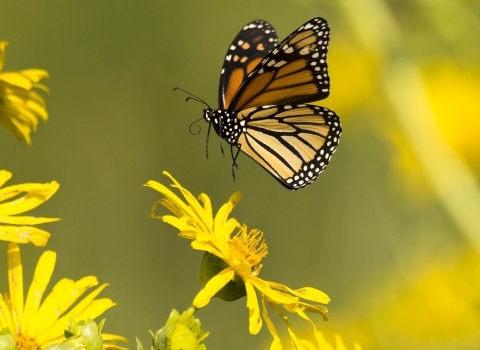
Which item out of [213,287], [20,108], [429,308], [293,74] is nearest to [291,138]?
[293,74]

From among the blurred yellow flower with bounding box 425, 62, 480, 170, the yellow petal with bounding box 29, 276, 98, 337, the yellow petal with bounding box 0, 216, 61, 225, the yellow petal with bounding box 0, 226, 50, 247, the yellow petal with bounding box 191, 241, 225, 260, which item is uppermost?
the yellow petal with bounding box 0, 216, 61, 225

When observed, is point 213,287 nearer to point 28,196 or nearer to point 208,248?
point 208,248

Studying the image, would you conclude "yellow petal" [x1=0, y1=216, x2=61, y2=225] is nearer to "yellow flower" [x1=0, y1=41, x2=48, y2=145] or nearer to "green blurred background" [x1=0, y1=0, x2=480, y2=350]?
"yellow flower" [x1=0, y1=41, x2=48, y2=145]

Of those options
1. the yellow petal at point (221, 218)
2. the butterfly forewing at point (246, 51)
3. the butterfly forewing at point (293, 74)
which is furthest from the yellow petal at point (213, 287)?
the butterfly forewing at point (246, 51)

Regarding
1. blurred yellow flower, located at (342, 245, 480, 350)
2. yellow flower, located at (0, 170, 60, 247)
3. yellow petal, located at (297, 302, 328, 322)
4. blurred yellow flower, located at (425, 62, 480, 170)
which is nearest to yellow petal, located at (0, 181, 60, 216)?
yellow flower, located at (0, 170, 60, 247)

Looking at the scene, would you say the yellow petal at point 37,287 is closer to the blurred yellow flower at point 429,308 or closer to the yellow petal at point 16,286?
the yellow petal at point 16,286

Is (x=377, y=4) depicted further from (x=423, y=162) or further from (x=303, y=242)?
(x=303, y=242)
